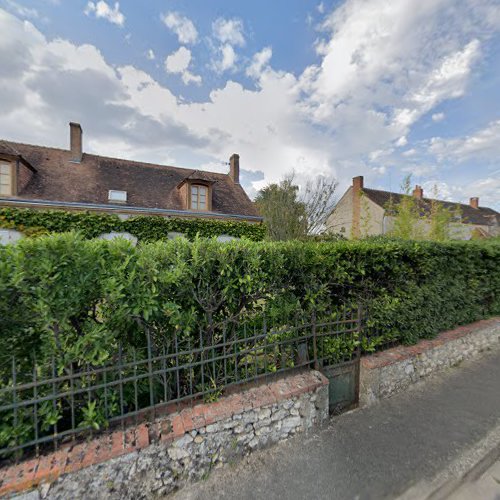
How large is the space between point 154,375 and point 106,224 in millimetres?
11260

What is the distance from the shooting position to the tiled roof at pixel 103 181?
38.0 ft

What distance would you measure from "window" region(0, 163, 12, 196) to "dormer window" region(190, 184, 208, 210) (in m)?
7.83

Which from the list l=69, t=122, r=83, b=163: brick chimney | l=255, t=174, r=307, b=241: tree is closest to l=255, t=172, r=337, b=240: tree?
l=255, t=174, r=307, b=241: tree

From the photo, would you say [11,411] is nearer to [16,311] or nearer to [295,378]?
[16,311]

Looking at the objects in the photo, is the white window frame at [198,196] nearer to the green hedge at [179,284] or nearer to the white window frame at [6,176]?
the white window frame at [6,176]

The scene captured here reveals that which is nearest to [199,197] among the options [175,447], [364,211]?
[175,447]

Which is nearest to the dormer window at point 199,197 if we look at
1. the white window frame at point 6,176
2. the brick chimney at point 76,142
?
the brick chimney at point 76,142

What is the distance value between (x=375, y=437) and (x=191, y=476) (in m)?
2.00

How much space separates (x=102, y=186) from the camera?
12766 mm

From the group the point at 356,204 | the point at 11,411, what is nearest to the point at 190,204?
the point at 11,411

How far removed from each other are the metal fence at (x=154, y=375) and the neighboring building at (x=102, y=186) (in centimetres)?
1154

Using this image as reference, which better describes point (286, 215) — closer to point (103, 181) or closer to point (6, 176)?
point (103, 181)

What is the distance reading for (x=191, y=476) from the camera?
7.05 ft

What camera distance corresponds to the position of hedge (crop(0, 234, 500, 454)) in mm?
1772
